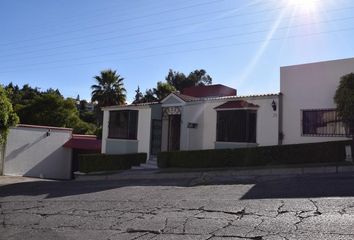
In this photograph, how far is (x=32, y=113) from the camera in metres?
47.5

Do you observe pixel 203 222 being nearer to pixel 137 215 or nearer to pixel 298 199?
pixel 137 215

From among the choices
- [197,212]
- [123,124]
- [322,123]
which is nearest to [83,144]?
[123,124]

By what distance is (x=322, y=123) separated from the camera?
17219 millimetres

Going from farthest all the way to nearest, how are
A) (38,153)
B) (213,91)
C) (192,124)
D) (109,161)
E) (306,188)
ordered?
(213,91) → (38,153) → (109,161) → (192,124) → (306,188)

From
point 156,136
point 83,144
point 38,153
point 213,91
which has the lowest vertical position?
point 38,153

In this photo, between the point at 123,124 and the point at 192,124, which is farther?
the point at 123,124

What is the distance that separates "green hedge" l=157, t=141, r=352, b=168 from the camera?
15.6 metres

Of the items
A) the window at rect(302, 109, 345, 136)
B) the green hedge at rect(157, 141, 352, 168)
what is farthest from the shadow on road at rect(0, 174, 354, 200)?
the window at rect(302, 109, 345, 136)

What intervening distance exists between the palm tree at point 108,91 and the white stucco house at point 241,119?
671 inches

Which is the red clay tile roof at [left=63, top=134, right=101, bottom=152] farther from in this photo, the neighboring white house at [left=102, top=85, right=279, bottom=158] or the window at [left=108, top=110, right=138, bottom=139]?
the window at [left=108, top=110, right=138, bottom=139]

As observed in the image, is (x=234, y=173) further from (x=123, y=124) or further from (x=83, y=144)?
(x=83, y=144)

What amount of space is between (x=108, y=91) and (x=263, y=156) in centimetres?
2836

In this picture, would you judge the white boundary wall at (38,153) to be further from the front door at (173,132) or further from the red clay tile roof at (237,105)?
the red clay tile roof at (237,105)

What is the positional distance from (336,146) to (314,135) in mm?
1900
